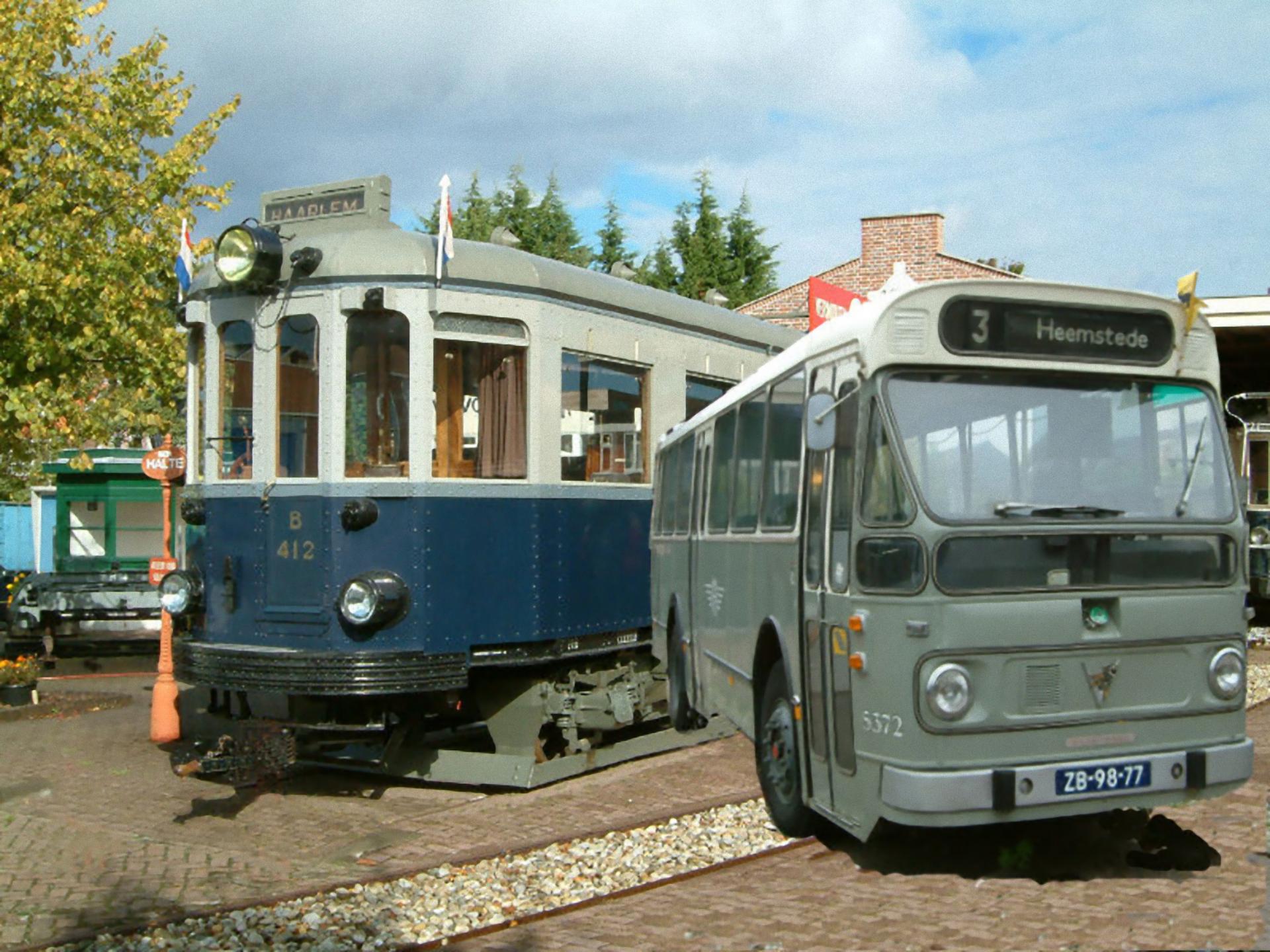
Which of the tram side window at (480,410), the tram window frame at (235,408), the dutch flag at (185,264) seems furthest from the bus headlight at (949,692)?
the dutch flag at (185,264)

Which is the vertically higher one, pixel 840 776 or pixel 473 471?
pixel 473 471

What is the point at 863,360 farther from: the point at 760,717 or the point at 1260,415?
the point at 1260,415

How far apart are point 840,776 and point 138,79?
1264 centimetres

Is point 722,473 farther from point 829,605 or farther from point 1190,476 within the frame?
point 1190,476

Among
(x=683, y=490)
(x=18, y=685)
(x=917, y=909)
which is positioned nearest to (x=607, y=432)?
(x=683, y=490)

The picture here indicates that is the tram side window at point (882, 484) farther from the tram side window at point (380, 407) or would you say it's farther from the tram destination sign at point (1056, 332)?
the tram side window at point (380, 407)

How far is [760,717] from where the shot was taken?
7.05 meters

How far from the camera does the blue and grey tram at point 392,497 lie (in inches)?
353

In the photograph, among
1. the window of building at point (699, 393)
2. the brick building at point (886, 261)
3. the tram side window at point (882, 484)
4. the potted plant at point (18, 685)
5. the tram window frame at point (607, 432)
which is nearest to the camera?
the tram side window at point (882, 484)

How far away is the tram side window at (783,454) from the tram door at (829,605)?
27 centimetres

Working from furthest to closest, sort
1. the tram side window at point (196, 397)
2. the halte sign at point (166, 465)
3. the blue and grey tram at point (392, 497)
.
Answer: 1. the halte sign at point (166, 465)
2. the tram side window at point (196, 397)
3. the blue and grey tram at point (392, 497)

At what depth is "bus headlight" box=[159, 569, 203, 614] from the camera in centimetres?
976

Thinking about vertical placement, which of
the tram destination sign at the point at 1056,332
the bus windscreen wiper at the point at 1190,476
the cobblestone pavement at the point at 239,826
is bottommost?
the cobblestone pavement at the point at 239,826

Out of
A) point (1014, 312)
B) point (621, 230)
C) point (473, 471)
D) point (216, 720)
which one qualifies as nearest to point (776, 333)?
point (473, 471)
